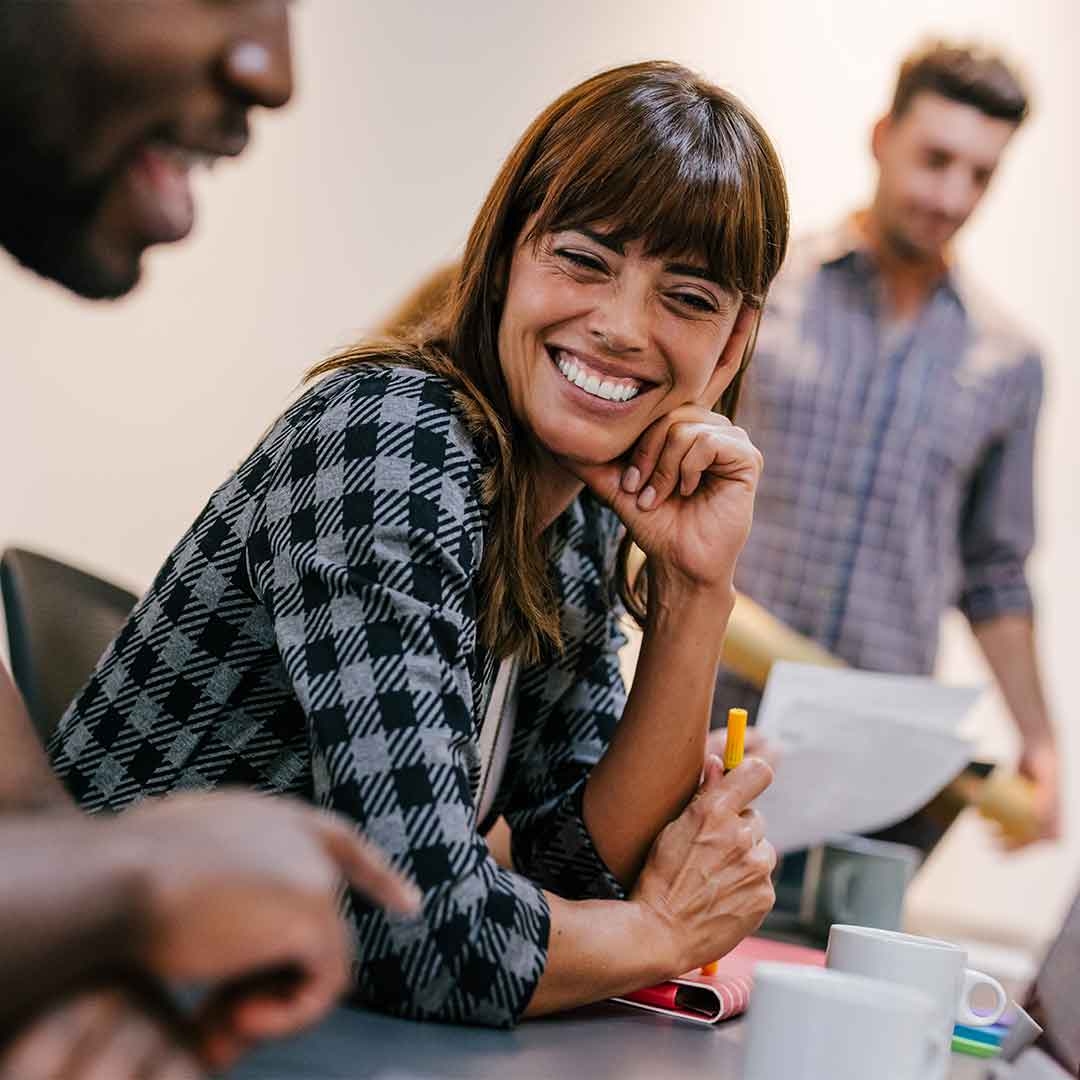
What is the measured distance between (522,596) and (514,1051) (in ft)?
1.37

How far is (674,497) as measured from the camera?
1.40 meters

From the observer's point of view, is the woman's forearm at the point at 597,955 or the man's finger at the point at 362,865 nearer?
the man's finger at the point at 362,865

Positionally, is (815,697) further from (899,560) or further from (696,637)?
(899,560)

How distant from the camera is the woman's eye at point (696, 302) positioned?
4.17 ft

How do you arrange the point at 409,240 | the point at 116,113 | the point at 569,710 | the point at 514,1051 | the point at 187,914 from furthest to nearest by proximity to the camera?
1. the point at 409,240
2. the point at 569,710
3. the point at 514,1051
4. the point at 116,113
5. the point at 187,914

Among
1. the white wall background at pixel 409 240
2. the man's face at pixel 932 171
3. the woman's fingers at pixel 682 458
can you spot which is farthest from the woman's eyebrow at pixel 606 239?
the white wall background at pixel 409 240

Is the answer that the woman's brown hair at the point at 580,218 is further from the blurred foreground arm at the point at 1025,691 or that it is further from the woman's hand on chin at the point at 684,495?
the blurred foreground arm at the point at 1025,691

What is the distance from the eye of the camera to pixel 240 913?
49 cm

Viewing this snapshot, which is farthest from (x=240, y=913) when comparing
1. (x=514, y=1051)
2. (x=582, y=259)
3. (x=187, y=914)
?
(x=582, y=259)

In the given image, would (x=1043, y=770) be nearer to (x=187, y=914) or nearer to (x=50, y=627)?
(x=50, y=627)

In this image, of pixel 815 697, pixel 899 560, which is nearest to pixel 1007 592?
pixel 899 560

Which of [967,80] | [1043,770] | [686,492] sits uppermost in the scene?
[967,80]

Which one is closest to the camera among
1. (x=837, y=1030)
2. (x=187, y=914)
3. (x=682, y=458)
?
(x=187, y=914)

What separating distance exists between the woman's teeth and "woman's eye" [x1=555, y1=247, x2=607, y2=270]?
0.08 m
